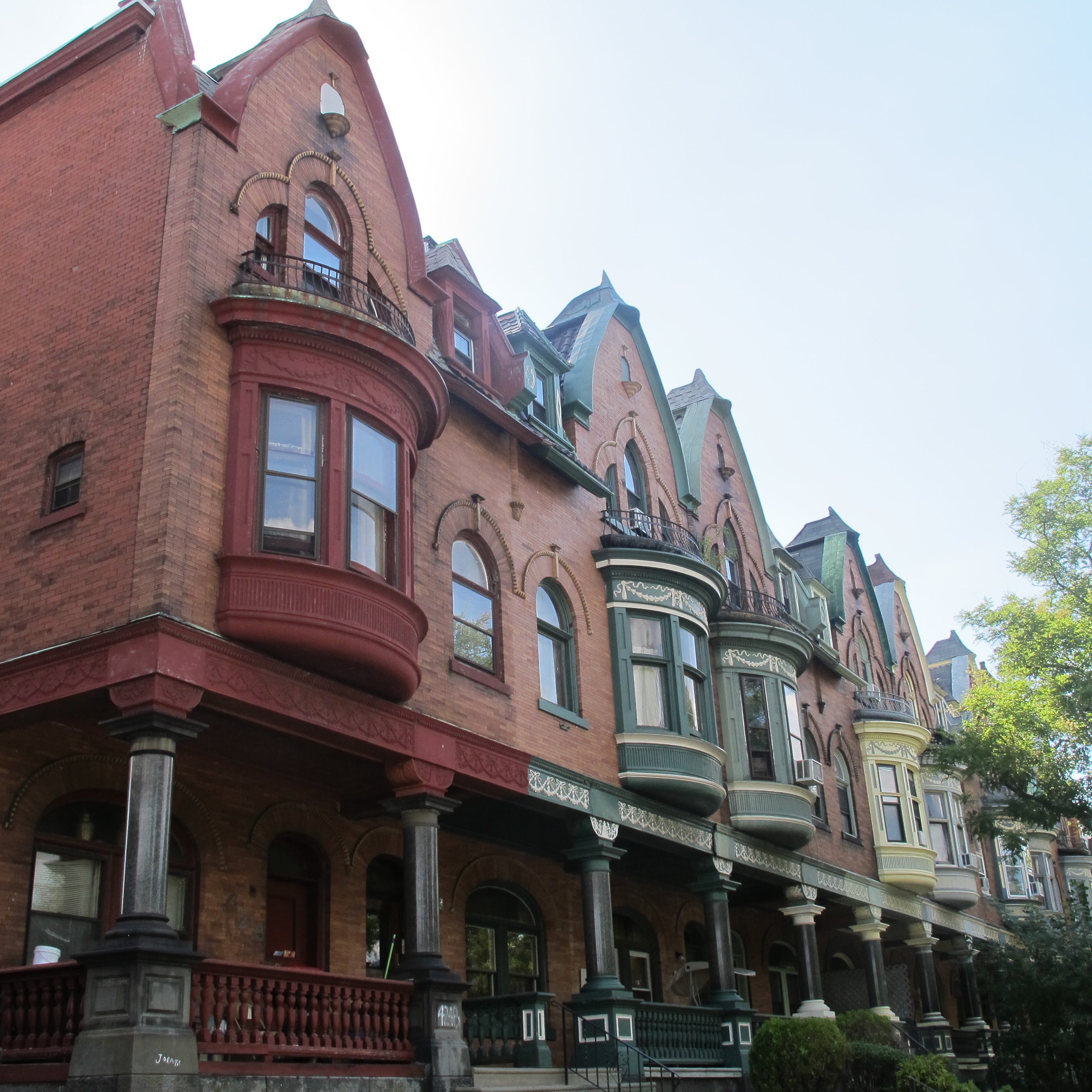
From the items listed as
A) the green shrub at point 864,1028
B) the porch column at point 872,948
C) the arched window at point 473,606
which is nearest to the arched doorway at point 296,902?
the arched window at point 473,606

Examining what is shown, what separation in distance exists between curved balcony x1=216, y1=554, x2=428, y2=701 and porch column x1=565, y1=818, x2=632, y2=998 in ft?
17.8

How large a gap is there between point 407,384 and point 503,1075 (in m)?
8.58

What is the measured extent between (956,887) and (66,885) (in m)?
27.2

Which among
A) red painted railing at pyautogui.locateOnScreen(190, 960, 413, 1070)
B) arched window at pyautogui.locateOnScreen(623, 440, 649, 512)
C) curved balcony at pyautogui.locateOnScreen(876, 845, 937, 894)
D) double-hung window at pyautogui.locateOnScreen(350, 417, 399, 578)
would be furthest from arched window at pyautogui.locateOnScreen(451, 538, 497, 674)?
curved balcony at pyautogui.locateOnScreen(876, 845, 937, 894)

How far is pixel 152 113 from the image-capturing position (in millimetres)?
15781

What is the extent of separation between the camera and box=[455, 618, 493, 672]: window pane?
17.8m

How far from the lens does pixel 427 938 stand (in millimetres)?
14617

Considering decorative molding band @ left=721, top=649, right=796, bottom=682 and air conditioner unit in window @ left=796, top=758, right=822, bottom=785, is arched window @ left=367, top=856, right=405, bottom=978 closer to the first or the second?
decorative molding band @ left=721, top=649, right=796, bottom=682

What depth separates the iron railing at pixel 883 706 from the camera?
33.3 m

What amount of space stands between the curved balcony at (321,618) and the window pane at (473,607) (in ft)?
9.98

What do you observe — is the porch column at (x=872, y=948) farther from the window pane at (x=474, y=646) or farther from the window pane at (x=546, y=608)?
the window pane at (x=474, y=646)

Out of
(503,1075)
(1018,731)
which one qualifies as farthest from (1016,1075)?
(503,1075)

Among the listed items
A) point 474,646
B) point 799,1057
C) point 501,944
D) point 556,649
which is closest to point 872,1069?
point 799,1057

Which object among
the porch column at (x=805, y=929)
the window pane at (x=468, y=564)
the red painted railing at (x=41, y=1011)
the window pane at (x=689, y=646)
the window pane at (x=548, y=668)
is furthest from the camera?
the porch column at (x=805, y=929)
